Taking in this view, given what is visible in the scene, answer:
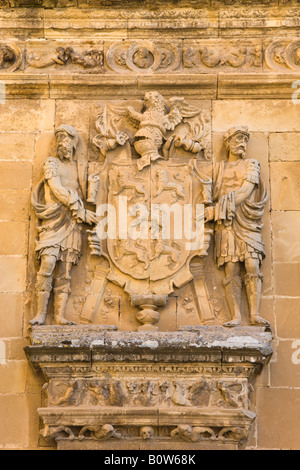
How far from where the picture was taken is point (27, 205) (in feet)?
29.4

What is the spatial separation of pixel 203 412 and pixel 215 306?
102cm

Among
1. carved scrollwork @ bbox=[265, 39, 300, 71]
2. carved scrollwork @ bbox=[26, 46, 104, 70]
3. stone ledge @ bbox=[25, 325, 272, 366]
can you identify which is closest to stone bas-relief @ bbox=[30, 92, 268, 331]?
stone ledge @ bbox=[25, 325, 272, 366]

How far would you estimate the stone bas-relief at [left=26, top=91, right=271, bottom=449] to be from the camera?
315 inches

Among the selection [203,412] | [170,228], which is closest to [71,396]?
[203,412]

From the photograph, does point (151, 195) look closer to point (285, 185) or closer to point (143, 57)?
point (285, 185)

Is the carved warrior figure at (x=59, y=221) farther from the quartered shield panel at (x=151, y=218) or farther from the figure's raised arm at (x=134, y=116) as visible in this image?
the figure's raised arm at (x=134, y=116)

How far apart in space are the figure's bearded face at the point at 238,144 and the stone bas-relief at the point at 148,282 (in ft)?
0.04

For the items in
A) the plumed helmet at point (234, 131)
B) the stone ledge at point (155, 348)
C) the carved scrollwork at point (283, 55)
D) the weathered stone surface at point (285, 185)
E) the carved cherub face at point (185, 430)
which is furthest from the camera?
the carved scrollwork at point (283, 55)

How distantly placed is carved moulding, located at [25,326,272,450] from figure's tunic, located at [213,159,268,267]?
738mm

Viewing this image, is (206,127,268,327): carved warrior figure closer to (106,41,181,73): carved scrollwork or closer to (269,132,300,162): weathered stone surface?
(269,132,300,162): weathered stone surface

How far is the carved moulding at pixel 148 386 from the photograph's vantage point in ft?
26.1

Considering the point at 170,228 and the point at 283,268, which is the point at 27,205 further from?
the point at 283,268

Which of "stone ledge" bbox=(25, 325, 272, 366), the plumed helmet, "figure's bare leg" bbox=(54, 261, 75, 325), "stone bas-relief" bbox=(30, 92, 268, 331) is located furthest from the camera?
the plumed helmet

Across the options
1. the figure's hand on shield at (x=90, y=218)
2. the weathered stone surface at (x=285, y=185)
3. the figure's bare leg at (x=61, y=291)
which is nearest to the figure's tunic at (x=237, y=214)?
the weathered stone surface at (x=285, y=185)
